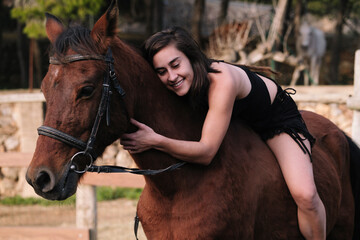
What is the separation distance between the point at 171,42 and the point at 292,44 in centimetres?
1742

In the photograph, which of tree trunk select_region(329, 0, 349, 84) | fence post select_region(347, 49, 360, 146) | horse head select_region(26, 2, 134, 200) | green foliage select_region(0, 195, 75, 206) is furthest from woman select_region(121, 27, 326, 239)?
tree trunk select_region(329, 0, 349, 84)

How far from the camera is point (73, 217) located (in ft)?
24.3

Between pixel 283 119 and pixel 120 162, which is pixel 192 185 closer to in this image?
pixel 283 119

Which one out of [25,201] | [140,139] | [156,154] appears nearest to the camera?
[140,139]

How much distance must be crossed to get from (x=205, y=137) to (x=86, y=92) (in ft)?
2.45

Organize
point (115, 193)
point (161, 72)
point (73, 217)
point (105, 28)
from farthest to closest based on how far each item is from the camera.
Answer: point (115, 193) → point (73, 217) → point (161, 72) → point (105, 28)

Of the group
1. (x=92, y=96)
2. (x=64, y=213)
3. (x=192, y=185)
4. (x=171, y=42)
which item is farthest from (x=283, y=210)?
(x=64, y=213)

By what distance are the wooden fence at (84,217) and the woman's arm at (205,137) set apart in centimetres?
187

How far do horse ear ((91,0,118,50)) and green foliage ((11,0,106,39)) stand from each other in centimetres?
987

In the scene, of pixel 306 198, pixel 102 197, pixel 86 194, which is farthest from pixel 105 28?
pixel 102 197

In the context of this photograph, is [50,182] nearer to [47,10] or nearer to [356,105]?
[356,105]

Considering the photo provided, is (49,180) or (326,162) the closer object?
(49,180)

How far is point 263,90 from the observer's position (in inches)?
117

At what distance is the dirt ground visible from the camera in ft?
21.1
